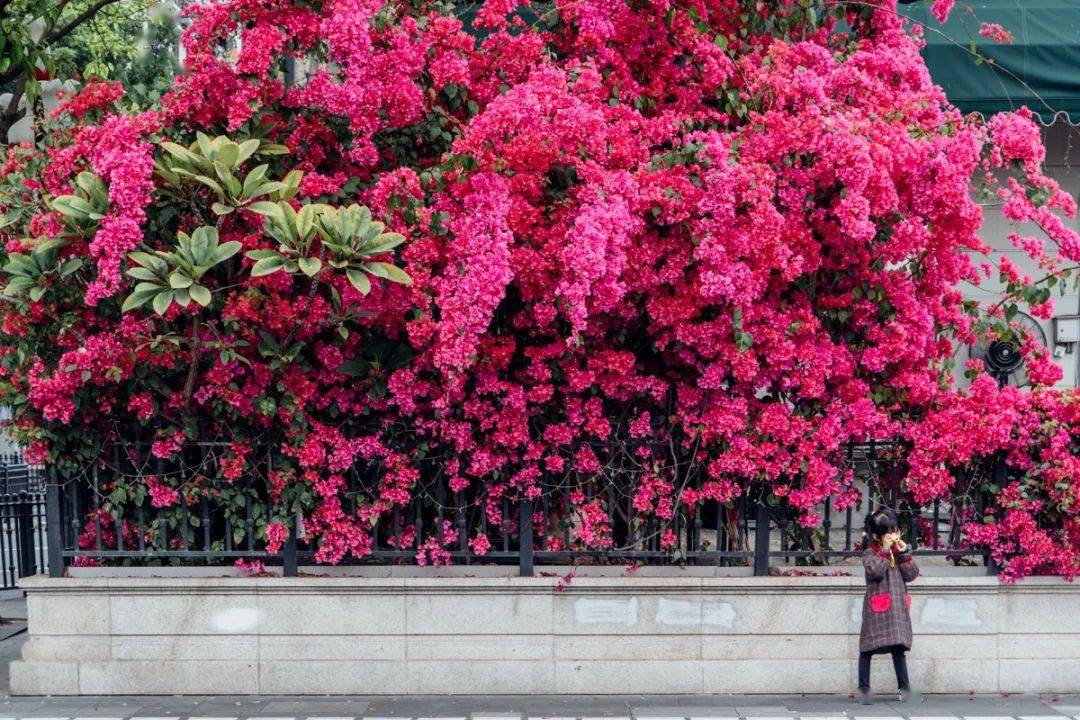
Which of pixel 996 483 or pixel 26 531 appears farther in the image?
pixel 26 531

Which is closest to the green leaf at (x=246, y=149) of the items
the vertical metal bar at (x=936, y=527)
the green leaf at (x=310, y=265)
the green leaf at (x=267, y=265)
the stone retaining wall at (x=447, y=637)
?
the green leaf at (x=267, y=265)

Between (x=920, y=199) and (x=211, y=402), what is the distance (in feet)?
16.4

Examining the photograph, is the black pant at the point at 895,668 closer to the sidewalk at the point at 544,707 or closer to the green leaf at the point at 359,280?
the sidewalk at the point at 544,707

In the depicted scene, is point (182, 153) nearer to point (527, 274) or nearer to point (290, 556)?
point (527, 274)

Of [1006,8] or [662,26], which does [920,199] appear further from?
[1006,8]

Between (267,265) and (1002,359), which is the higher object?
(267,265)

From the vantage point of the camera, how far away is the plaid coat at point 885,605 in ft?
21.3

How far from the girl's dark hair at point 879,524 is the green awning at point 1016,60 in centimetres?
441

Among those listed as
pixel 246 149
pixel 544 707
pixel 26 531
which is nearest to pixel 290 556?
pixel 544 707

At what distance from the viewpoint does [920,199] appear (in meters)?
6.37

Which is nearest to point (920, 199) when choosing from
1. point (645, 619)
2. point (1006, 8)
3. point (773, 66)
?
point (773, 66)

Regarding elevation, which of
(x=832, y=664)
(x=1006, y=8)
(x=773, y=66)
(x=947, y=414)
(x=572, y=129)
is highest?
(x=1006, y=8)

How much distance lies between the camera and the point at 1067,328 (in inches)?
436

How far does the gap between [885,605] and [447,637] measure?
9.85 ft
